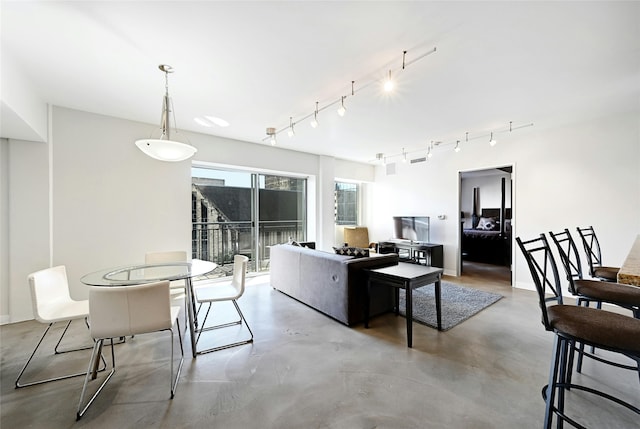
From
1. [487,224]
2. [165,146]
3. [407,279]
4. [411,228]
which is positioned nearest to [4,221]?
[165,146]

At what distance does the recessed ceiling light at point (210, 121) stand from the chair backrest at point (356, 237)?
3.76m

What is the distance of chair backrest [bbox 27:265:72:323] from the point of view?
194 centimetres

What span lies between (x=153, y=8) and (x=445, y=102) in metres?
2.88

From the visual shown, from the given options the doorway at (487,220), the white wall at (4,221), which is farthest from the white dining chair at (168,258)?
the doorway at (487,220)

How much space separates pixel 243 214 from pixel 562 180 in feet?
17.4

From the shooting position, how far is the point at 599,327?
4.05ft

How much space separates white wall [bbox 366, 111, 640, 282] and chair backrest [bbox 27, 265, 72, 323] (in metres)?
5.74

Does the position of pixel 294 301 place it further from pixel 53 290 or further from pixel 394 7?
pixel 394 7

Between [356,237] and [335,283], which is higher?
[356,237]

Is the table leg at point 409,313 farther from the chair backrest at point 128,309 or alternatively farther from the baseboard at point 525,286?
the baseboard at point 525,286

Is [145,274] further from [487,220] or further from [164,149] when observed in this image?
[487,220]

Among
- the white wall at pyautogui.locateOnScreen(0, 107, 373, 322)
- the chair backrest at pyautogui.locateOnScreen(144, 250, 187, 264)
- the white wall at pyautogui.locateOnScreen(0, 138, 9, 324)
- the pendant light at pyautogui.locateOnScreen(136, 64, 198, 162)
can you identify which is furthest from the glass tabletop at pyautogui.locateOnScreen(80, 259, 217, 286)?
the white wall at pyautogui.locateOnScreen(0, 138, 9, 324)

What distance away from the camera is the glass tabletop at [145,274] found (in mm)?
2084

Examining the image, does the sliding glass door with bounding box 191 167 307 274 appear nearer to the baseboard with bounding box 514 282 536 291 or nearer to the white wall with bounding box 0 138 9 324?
the white wall with bounding box 0 138 9 324
